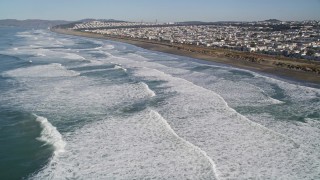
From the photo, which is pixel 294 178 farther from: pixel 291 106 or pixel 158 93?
pixel 158 93

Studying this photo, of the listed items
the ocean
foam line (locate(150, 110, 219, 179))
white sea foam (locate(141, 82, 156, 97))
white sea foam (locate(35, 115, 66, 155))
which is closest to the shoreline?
the ocean

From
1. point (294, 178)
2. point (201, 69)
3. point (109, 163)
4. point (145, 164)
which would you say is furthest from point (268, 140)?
point (201, 69)

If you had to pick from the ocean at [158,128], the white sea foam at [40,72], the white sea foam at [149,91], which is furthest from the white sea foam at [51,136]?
the white sea foam at [40,72]

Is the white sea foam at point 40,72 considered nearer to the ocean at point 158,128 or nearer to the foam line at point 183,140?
the ocean at point 158,128

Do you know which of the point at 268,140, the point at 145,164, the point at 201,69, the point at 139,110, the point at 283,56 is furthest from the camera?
the point at 283,56

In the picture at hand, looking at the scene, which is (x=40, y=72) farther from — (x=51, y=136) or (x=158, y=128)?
(x=158, y=128)

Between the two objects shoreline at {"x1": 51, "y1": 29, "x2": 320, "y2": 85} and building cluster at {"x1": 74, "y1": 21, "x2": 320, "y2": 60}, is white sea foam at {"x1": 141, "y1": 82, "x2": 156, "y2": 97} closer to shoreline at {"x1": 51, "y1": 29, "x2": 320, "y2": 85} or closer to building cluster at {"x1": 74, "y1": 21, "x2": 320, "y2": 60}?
shoreline at {"x1": 51, "y1": 29, "x2": 320, "y2": 85}
